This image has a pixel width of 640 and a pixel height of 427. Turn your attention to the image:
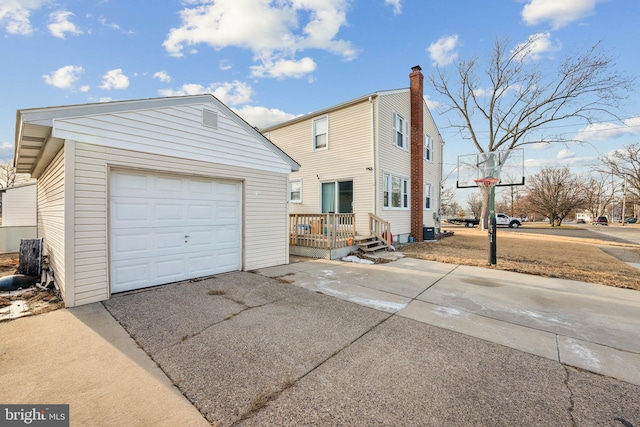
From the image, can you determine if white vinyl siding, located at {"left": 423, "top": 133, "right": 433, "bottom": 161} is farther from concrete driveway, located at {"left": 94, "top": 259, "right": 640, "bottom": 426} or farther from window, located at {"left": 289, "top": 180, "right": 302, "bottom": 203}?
concrete driveway, located at {"left": 94, "top": 259, "right": 640, "bottom": 426}

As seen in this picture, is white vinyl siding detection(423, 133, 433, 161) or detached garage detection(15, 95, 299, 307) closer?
detached garage detection(15, 95, 299, 307)

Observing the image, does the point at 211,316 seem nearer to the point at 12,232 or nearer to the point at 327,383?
the point at 327,383

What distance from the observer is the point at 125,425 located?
195cm

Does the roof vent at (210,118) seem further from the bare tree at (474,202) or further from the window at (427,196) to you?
the bare tree at (474,202)

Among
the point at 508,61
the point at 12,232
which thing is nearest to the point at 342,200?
the point at 12,232

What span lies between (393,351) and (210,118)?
19.6 ft

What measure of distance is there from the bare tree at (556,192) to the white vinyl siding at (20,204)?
5012cm

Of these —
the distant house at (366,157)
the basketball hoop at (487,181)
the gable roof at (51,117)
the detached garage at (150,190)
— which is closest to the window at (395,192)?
the distant house at (366,157)

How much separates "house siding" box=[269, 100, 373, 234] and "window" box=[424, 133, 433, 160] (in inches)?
222

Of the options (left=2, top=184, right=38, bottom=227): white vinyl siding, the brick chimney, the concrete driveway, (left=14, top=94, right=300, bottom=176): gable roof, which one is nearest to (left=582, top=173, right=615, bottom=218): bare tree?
the brick chimney

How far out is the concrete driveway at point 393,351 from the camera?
2133 mm

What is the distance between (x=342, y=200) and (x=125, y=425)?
10803 millimetres

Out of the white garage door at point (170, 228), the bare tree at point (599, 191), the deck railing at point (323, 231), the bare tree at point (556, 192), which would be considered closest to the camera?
the white garage door at point (170, 228)

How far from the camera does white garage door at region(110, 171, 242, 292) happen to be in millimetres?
5047
